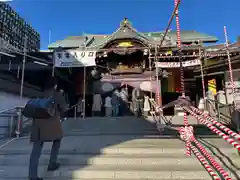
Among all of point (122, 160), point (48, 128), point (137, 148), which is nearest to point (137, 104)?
point (137, 148)

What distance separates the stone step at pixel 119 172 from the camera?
9.99 ft

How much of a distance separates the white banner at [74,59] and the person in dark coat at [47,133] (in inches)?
238

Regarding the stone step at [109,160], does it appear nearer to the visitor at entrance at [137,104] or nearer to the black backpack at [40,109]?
the black backpack at [40,109]

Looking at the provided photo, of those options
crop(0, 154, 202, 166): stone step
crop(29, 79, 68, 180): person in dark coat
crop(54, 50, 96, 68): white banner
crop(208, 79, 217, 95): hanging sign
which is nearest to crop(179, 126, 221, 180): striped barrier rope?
crop(0, 154, 202, 166): stone step

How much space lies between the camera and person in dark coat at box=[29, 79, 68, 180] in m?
2.85

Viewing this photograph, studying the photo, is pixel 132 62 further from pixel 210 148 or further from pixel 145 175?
pixel 145 175

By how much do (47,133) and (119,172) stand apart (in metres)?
1.41

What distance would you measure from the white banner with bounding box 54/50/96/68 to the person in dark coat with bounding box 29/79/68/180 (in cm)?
604

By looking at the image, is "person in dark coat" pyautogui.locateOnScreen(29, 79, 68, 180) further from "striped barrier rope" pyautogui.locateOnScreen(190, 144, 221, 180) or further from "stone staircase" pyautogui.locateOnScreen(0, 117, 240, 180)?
"striped barrier rope" pyautogui.locateOnScreen(190, 144, 221, 180)

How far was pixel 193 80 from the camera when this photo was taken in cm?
1292

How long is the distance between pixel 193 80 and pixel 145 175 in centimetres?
1120

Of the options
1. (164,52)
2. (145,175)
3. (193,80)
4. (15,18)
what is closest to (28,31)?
(15,18)

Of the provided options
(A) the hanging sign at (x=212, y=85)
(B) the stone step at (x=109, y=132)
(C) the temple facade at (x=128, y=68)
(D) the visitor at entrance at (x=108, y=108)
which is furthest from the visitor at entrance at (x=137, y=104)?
(A) the hanging sign at (x=212, y=85)

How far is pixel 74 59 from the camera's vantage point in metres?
9.19
